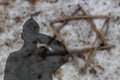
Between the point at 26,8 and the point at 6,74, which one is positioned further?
the point at 26,8

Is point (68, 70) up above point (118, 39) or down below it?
below

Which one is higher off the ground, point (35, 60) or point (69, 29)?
point (69, 29)

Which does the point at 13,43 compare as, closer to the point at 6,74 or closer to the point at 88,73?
the point at 6,74

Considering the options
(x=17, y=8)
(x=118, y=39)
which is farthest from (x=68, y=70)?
(x=17, y=8)
